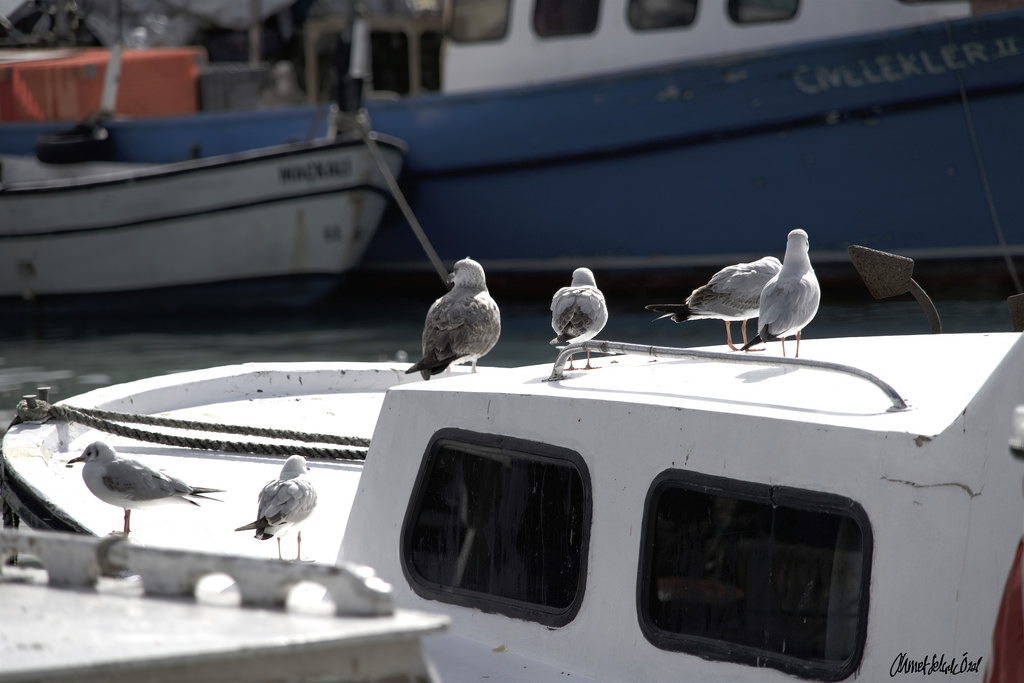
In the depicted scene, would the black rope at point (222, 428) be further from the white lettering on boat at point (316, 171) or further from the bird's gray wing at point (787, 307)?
the white lettering on boat at point (316, 171)

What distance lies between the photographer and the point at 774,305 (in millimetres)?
3475

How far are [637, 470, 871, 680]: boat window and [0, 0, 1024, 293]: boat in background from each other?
953 cm

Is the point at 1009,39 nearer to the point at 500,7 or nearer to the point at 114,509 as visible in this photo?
the point at 500,7

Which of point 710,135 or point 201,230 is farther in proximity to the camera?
point 201,230

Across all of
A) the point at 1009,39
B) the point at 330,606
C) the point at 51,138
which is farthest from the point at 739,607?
the point at 51,138

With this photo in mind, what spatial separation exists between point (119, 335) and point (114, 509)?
8.39 meters

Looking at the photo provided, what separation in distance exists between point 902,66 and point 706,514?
33.5 feet

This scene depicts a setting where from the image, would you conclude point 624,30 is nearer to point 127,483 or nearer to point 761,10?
point 761,10

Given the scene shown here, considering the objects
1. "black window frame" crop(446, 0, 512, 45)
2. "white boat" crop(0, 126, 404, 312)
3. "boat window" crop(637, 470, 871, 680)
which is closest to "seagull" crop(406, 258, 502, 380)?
"boat window" crop(637, 470, 871, 680)

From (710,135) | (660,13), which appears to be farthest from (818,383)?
(660,13)

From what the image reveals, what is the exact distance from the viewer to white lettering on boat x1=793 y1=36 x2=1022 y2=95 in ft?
38.0

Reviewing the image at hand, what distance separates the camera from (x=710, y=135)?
12.5 metres

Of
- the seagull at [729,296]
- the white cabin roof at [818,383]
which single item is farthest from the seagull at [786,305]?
the seagull at [729,296]

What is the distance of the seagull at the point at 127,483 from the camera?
409 centimetres
